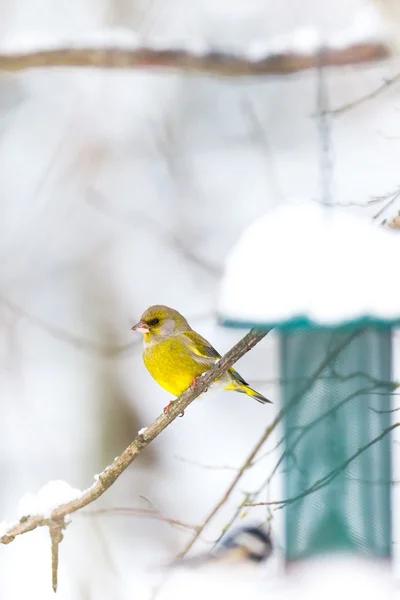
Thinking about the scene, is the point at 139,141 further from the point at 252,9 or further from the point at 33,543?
the point at 33,543

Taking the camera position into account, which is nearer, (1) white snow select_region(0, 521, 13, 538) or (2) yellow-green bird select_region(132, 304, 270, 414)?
(1) white snow select_region(0, 521, 13, 538)

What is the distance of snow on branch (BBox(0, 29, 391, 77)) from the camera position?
405 cm

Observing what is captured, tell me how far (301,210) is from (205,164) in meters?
5.09

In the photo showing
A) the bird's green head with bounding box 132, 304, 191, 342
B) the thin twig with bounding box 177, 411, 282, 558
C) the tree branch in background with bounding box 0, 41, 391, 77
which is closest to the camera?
the thin twig with bounding box 177, 411, 282, 558

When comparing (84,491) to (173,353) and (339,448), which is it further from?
(339,448)

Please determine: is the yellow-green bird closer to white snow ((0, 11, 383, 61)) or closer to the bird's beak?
the bird's beak

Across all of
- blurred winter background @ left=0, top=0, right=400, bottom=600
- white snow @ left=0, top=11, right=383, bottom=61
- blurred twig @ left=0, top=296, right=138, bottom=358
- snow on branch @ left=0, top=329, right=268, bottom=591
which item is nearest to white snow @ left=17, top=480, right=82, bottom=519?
snow on branch @ left=0, top=329, right=268, bottom=591

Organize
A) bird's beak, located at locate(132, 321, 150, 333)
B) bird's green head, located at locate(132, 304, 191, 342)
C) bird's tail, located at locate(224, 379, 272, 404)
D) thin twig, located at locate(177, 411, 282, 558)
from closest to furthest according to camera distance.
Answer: thin twig, located at locate(177, 411, 282, 558), bird's beak, located at locate(132, 321, 150, 333), bird's green head, located at locate(132, 304, 191, 342), bird's tail, located at locate(224, 379, 272, 404)

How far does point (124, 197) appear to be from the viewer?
7520 mm

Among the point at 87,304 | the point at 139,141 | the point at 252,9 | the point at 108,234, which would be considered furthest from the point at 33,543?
the point at 252,9

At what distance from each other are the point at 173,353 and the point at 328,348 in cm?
44

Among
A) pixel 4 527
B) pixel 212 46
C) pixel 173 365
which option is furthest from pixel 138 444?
pixel 212 46

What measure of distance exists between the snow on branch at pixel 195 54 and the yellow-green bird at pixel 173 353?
78.2 inches

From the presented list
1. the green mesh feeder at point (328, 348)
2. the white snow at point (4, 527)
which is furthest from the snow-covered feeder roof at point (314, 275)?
the white snow at point (4, 527)
